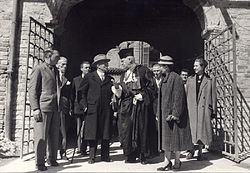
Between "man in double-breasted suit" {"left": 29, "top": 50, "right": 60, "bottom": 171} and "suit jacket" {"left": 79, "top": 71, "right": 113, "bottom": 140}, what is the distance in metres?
0.56

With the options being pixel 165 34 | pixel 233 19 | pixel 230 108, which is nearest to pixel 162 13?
pixel 165 34

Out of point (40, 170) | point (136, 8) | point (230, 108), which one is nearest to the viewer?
point (40, 170)

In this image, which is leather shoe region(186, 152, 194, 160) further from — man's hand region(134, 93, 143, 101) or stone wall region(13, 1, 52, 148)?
stone wall region(13, 1, 52, 148)

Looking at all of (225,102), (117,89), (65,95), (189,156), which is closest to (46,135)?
(65,95)

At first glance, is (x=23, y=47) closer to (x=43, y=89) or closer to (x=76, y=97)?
(x=76, y=97)

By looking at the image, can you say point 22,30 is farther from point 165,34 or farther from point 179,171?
point 165,34

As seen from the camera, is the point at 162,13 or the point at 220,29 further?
the point at 162,13

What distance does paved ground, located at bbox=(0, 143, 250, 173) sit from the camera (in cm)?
515

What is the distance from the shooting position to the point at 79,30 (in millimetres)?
11320

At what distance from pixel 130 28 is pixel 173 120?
909 cm

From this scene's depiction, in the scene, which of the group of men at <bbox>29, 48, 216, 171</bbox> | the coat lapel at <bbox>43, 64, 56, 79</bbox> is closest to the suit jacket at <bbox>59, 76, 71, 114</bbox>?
the group of men at <bbox>29, 48, 216, 171</bbox>

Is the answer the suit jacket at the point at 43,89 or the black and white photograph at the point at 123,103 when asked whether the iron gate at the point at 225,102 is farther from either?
the suit jacket at the point at 43,89

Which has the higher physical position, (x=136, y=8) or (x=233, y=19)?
(x=136, y=8)

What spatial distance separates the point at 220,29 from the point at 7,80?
15.0 feet
